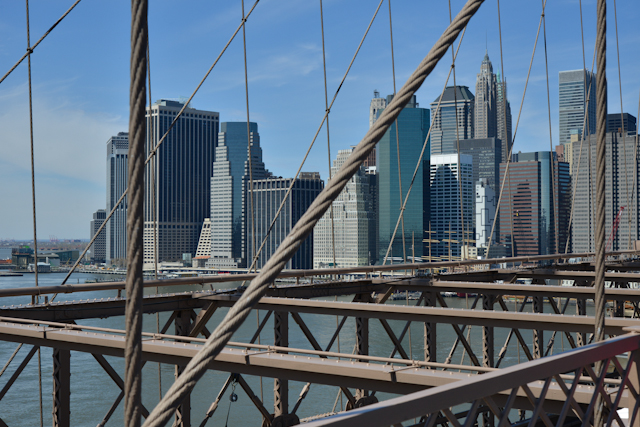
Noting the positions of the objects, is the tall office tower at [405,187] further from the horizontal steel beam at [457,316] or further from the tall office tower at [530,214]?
the horizontal steel beam at [457,316]

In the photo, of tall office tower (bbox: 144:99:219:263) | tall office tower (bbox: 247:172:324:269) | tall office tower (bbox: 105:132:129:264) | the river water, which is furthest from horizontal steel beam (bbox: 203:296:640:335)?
tall office tower (bbox: 144:99:219:263)

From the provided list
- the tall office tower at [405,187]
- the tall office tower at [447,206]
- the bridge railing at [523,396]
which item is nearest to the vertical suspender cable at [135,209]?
the bridge railing at [523,396]

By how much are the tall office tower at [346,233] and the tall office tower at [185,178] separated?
45.1 metres

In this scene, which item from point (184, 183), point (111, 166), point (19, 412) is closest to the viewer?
point (19, 412)

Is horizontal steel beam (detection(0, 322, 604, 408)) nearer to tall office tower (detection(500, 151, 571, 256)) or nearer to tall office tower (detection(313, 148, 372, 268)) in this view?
tall office tower (detection(313, 148, 372, 268))

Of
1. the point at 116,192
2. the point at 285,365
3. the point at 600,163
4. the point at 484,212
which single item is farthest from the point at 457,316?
the point at 116,192

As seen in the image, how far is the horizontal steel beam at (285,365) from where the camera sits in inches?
168

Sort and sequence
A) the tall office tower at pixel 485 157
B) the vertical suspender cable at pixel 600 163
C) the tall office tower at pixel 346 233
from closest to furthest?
the vertical suspender cable at pixel 600 163 < the tall office tower at pixel 346 233 < the tall office tower at pixel 485 157

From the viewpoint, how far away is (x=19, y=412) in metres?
30.0

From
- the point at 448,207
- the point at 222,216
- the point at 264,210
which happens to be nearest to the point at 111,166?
the point at 222,216

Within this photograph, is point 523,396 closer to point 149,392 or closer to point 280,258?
point 280,258

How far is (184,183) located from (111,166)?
35334mm

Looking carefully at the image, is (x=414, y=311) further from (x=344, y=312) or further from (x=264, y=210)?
(x=264, y=210)

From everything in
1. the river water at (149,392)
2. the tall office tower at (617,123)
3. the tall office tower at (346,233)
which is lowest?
the river water at (149,392)
